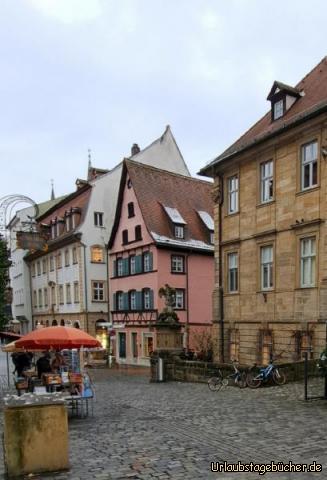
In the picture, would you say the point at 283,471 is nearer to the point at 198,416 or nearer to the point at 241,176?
the point at 198,416

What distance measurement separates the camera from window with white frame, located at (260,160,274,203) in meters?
20.7

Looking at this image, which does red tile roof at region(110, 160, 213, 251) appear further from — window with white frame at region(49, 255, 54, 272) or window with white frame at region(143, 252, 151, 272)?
window with white frame at region(49, 255, 54, 272)

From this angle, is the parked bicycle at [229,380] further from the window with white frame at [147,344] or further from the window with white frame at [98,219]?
the window with white frame at [98,219]

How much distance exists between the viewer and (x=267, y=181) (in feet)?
68.7

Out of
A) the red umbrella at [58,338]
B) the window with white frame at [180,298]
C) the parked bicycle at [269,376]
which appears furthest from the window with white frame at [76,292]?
the red umbrella at [58,338]

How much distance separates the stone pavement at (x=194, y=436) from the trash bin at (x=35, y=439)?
0.29 metres

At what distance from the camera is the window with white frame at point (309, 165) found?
18609mm

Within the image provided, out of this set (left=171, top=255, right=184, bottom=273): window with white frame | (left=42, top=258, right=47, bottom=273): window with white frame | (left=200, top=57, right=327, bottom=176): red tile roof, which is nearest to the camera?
(left=200, top=57, right=327, bottom=176): red tile roof

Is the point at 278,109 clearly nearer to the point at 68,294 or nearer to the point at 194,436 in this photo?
the point at 194,436

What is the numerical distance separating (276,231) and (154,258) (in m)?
13.9

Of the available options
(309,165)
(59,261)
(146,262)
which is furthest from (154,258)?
(309,165)

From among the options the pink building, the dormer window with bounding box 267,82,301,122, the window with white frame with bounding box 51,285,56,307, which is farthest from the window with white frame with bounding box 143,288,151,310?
the dormer window with bounding box 267,82,301,122

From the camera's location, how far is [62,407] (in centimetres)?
Result: 659

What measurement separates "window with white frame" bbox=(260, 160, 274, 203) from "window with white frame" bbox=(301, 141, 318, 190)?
68.3 inches
